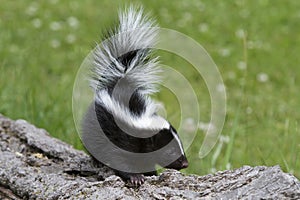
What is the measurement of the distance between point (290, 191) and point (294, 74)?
6.22 m

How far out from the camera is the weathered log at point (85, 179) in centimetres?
277

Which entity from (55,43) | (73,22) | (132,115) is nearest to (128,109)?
(132,115)

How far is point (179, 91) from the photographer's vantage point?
810 centimetres

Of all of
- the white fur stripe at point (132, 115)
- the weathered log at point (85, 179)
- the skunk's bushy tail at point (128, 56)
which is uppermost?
the skunk's bushy tail at point (128, 56)

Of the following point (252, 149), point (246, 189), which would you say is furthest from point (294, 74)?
point (246, 189)

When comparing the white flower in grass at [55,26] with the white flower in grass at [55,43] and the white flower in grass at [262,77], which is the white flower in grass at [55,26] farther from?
the white flower in grass at [262,77]

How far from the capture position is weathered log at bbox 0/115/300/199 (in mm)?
2773

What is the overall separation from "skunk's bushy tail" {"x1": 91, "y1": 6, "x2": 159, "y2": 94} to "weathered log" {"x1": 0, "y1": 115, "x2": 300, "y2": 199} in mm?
536

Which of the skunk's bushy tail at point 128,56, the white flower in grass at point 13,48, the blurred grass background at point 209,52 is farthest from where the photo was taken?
the white flower in grass at point 13,48

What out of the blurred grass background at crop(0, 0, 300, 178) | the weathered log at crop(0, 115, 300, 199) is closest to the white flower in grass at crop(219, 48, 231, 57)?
the blurred grass background at crop(0, 0, 300, 178)

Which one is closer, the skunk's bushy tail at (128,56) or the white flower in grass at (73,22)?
the skunk's bushy tail at (128,56)

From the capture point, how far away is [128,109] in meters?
3.65

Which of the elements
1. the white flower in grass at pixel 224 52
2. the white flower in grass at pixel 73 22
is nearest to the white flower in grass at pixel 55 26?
the white flower in grass at pixel 73 22

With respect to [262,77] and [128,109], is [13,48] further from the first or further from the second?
[128,109]
